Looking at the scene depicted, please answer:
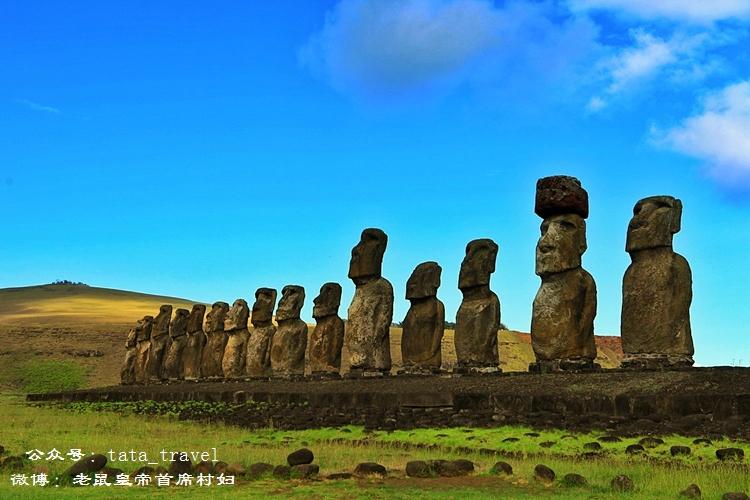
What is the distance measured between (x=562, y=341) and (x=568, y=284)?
1.00m

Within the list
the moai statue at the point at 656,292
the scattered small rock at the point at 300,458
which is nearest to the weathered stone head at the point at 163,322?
the moai statue at the point at 656,292

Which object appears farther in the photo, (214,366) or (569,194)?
(214,366)

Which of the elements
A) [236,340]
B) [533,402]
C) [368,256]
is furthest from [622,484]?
[236,340]

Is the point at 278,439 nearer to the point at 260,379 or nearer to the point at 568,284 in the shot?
the point at 568,284

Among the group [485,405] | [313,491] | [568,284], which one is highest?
[568,284]

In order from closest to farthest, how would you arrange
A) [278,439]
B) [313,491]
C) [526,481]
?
1. [313,491]
2. [526,481]
3. [278,439]

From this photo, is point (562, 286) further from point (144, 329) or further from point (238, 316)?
point (144, 329)

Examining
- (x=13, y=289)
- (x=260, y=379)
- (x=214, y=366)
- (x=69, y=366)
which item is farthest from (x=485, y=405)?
(x=13, y=289)

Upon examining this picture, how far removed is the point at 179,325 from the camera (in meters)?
31.6

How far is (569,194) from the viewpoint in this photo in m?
15.6

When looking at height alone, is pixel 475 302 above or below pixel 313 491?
above

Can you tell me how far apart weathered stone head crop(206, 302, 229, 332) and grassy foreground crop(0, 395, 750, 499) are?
41.6 ft

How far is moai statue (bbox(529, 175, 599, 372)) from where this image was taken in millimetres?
14898

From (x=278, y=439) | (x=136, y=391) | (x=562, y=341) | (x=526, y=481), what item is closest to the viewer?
(x=526, y=481)
